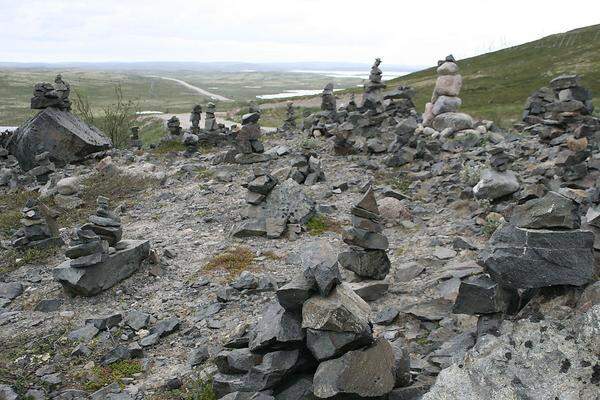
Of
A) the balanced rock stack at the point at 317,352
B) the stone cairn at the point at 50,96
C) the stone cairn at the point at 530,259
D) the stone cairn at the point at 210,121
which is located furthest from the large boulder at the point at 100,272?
the stone cairn at the point at 50,96

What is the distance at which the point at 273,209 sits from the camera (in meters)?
17.8

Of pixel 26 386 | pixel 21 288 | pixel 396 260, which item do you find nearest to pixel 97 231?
pixel 21 288

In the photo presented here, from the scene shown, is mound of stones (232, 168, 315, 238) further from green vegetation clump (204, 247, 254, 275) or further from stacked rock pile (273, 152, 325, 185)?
stacked rock pile (273, 152, 325, 185)

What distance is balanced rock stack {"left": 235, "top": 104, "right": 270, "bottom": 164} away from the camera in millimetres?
26953

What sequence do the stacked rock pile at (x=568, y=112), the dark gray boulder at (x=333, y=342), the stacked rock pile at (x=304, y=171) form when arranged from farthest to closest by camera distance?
the stacked rock pile at (x=568, y=112) → the stacked rock pile at (x=304, y=171) → the dark gray boulder at (x=333, y=342)

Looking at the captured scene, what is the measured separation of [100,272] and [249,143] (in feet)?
49.3

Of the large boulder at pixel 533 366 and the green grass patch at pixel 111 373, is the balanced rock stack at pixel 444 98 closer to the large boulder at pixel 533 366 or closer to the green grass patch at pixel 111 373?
the green grass patch at pixel 111 373

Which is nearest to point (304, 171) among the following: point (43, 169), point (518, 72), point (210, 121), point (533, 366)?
point (210, 121)

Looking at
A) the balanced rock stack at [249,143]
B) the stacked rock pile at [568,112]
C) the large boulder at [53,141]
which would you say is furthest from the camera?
the large boulder at [53,141]

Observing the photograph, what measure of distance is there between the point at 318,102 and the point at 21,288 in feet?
219

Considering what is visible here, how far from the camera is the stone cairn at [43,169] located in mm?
28402

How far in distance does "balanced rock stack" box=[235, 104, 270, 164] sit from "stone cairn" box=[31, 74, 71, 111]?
1412 cm

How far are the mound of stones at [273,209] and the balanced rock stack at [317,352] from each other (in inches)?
343

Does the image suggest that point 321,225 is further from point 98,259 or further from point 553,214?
point 553,214
